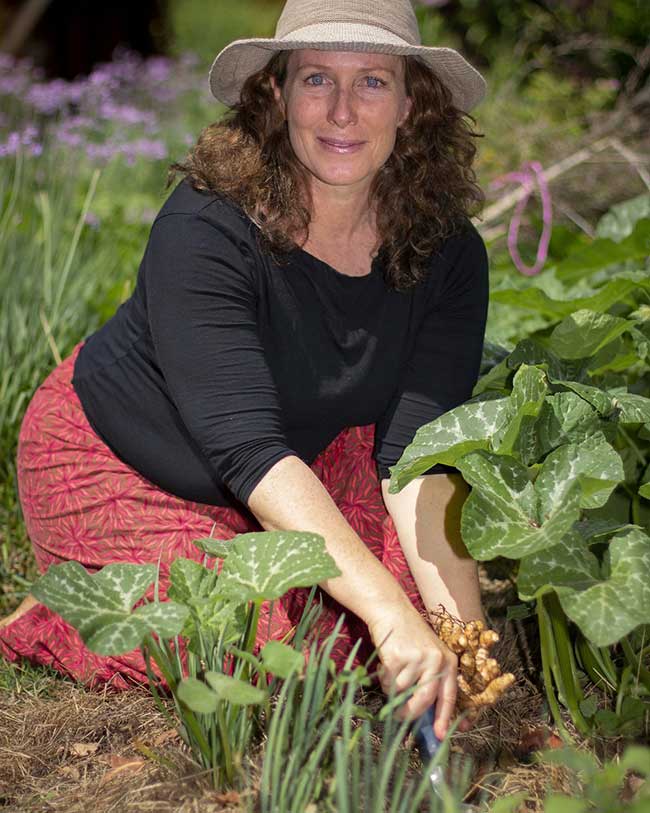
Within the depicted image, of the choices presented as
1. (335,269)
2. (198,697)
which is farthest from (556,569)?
(335,269)

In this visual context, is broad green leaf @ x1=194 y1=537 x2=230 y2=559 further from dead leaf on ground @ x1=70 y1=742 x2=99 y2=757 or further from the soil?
dead leaf on ground @ x1=70 y1=742 x2=99 y2=757

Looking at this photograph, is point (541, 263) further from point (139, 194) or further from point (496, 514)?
point (139, 194)

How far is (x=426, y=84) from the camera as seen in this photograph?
7.20 feet

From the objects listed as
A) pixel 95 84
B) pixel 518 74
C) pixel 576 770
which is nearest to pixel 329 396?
pixel 576 770

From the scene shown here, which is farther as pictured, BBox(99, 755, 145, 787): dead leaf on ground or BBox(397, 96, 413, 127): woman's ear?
BBox(397, 96, 413, 127): woman's ear

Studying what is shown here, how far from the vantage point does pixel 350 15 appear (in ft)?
6.44

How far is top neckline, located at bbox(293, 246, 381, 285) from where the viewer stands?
6.99ft

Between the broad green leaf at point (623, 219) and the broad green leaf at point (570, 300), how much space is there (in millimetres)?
636

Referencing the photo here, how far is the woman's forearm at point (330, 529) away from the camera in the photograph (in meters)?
1.68

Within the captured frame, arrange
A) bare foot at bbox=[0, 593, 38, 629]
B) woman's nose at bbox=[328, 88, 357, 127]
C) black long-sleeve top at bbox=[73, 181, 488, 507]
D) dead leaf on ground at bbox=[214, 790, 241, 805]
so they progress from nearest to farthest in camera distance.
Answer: dead leaf on ground at bbox=[214, 790, 241, 805] < black long-sleeve top at bbox=[73, 181, 488, 507] < woman's nose at bbox=[328, 88, 357, 127] < bare foot at bbox=[0, 593, 38, 629]

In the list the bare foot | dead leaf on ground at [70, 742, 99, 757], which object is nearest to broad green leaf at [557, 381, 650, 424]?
dead leaf on ground at [70, 742, 99, 757]

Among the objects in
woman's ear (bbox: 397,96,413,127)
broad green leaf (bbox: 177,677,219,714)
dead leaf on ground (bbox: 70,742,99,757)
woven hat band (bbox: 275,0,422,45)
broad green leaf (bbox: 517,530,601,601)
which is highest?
woven hat band (bbox: 275,0,422,45)

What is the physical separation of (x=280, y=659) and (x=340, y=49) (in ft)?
3.81

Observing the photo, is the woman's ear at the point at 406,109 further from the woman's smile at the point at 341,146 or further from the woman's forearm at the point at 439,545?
the woman's forearm at the point at 439,545
